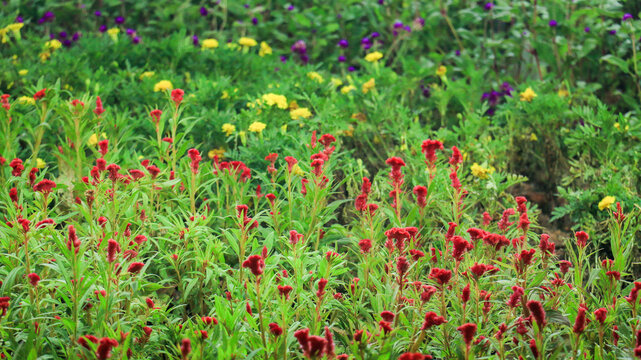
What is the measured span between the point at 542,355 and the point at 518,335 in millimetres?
231

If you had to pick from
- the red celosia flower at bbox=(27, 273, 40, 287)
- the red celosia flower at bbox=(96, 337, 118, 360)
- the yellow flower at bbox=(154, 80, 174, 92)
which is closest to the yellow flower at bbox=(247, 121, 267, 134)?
the yellow flower at bbox=(154, 80, 174, 92)

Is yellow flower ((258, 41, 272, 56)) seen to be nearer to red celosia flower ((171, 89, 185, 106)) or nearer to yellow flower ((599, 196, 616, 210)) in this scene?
red celosia flower ((171, 89, 185, 106))

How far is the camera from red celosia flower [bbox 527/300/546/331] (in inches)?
67.4

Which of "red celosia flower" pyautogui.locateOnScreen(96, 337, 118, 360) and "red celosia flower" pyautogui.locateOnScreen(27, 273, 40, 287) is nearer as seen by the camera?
"red celosia flower" pyautogui.locateOnScreen(96, 337, 118, 360)

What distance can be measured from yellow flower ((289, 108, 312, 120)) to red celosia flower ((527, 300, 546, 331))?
2.26m

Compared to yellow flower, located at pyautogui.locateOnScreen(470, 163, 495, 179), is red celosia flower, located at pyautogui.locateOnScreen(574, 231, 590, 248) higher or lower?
higher

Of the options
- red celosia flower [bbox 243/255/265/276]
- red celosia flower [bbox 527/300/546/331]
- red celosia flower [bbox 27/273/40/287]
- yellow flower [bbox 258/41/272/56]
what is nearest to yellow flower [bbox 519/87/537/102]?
yellow flower [bbox 258/41/272/56]

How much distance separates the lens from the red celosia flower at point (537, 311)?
171 centimetres

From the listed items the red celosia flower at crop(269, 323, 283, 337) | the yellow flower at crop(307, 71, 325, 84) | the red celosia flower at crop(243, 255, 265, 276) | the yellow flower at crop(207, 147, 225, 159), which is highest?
the red celosia flower at crop(243, 255, 265, 276)

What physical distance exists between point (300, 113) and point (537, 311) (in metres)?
2.29

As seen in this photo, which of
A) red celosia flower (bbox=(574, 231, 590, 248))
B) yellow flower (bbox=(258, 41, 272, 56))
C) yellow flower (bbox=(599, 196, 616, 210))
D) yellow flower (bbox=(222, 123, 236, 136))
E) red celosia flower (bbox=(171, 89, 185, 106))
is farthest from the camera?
yellow flower (bbox=(258, 41, 272, 56))

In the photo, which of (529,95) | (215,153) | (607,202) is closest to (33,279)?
(215,153)

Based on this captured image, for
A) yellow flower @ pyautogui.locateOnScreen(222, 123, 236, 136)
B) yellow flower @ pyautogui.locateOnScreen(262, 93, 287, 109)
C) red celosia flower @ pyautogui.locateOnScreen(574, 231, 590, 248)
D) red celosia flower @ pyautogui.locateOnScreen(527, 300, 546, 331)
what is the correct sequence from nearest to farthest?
red celosia flower @ pyautogui.locateOnScreen(527, 300, 546, 331) → red celosia flower @ pyautogui.locateOnScreen(574, 231, 590, 248) → yellow flower @ pyautogui.locateOnScreen(222, 123, 236, 136) → yellow flower @ pyautogui.locateOnScreen(262, 93, 287, 109)

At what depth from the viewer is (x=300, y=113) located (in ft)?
12.3
